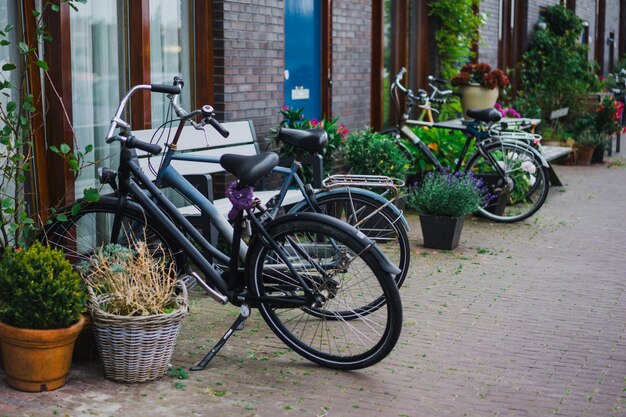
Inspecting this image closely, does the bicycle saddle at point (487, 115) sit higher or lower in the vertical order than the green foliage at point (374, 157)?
higher

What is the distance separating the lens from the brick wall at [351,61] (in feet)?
32.9

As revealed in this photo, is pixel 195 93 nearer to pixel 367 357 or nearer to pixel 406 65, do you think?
pixel 367 357

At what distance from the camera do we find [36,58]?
6.06 meters

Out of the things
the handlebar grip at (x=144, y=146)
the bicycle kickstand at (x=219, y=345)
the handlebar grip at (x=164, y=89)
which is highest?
the handlebar grip at (x=164, y=89)

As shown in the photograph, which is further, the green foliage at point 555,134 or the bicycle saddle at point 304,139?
the green foliage at point 555,134

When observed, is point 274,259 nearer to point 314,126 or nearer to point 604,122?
point 314,126

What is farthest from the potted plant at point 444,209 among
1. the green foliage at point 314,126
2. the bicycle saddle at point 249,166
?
the bicycle saddle at point 249,166

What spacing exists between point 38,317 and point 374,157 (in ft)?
15.2

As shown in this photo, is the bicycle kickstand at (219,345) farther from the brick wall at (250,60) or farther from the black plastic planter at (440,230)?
the black plastic planter at (440,230)

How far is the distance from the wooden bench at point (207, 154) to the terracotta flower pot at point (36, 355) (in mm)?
1585

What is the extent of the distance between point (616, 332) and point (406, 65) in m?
7.10

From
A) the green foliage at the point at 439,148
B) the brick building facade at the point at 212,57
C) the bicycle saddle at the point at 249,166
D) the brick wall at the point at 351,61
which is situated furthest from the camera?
the brick wall at the point at 351,61

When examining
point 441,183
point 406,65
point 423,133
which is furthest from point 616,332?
point 406,65

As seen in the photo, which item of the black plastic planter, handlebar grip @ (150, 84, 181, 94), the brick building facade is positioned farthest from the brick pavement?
the brick building facade
